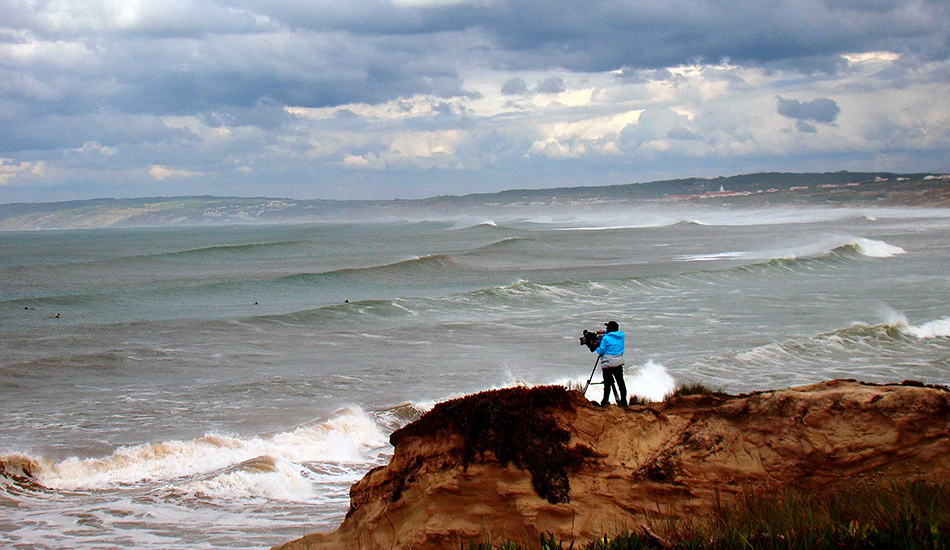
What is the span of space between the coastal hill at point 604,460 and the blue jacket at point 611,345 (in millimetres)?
2629

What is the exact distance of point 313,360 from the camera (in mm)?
19141

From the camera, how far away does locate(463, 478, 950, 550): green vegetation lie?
498cm

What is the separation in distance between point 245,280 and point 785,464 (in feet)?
117

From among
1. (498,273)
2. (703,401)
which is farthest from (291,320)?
(703,401)

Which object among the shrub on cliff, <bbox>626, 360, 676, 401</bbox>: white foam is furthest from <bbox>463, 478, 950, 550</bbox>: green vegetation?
<bbox>626, 360, 676, 401</bbox>: white foam

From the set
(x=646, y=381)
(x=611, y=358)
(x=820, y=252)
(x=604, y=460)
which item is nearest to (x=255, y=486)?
(x=611, y=358)

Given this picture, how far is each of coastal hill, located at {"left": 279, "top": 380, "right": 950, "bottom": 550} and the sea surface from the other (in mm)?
2338

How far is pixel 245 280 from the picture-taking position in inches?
1560

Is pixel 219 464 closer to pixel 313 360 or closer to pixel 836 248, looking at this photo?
pixel 313 360

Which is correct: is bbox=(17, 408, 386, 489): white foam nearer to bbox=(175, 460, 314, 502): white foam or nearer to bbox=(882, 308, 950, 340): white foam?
bbox=(175, 460, 314, 502): white foam

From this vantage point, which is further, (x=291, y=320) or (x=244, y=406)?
(x=291, y=320)

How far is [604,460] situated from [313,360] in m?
13.2

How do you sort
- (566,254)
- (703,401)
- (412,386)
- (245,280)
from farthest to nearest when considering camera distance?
(566,254), (245,280), (412,386), (703,401)

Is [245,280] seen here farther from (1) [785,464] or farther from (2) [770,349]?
(1) [785,464]
